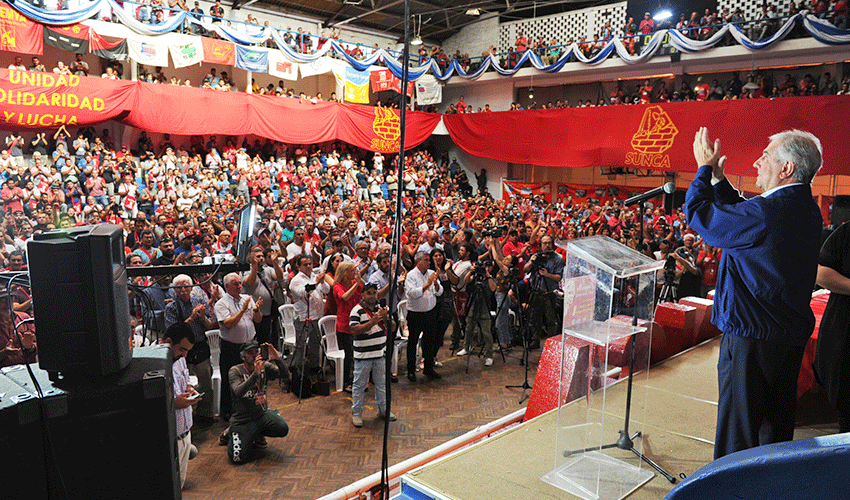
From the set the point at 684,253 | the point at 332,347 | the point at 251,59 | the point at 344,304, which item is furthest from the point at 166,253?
the point at 251,59

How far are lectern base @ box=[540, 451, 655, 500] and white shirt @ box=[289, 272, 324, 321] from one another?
3.81 metres

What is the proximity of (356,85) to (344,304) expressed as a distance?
13837mm

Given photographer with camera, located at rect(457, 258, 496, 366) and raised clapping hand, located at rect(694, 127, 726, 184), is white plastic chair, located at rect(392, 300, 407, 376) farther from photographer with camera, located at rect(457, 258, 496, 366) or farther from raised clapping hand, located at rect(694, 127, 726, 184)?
raised clapping hand, located at rect(694, 127, 726, 184)

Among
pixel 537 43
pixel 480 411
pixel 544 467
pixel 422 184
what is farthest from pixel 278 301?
pixel 537 43

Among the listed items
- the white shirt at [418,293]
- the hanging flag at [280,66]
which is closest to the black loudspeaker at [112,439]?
the white shirt at [418,293]


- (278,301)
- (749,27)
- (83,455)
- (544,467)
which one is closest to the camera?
(83,455)

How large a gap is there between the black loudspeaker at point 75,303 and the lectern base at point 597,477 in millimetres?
1968

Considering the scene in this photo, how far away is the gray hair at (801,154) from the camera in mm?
2229

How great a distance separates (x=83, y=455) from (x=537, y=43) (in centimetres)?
2088

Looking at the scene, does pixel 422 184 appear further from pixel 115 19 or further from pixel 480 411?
pixel 480 411

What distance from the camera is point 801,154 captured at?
223 centimetres

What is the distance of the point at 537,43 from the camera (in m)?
20.2

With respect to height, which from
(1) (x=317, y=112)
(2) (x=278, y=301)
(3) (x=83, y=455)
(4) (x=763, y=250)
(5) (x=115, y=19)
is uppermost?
(5) (x=115, y=19)

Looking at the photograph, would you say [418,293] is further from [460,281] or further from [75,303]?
[75,303]
